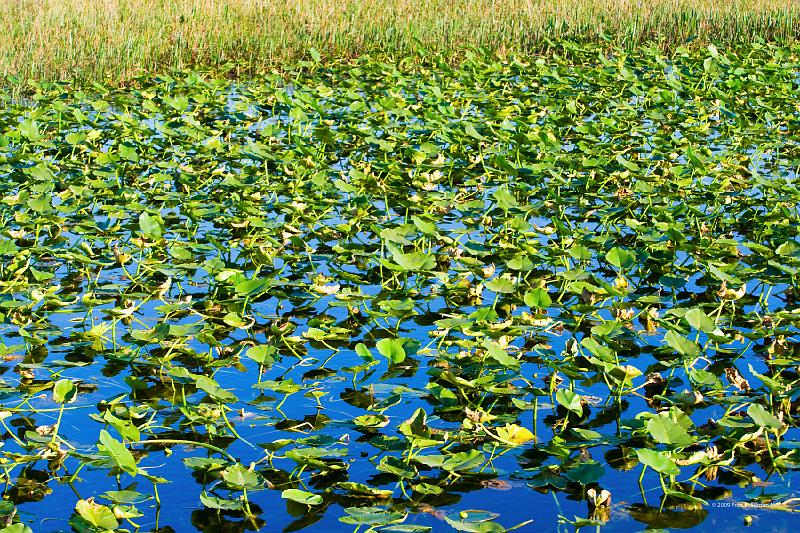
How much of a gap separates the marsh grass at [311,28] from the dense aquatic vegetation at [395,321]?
2.11m

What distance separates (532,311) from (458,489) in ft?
4.35

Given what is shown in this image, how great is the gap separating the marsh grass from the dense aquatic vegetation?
2.11m

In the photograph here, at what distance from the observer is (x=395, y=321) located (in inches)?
154

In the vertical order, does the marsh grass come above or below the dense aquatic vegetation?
above

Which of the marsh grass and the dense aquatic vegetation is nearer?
the dense aquatic vegetation

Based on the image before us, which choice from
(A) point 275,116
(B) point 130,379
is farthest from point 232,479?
A: (A) point 275,116

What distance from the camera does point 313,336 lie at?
3561 mm

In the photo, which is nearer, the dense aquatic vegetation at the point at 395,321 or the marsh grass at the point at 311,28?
the dense aquatic vegetation at the point at 395,321

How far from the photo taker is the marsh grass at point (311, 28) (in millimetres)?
9008

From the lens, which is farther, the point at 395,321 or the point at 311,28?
the point at 311,28

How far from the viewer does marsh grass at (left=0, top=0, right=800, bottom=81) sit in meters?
9.01

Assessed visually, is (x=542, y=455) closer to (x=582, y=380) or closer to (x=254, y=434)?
(x=582, y=380)

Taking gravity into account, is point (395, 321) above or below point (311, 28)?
below

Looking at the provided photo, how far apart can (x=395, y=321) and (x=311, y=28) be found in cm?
716
